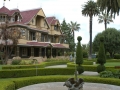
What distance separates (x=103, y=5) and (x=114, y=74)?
11608mm

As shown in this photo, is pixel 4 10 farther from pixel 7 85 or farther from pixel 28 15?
pixel 7 85

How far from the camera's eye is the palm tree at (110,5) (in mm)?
27391

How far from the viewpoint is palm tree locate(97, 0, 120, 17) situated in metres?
27.4

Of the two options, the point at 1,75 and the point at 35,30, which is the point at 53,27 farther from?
the point at 1,75

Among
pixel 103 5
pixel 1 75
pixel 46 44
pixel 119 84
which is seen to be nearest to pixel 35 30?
pixel 46 44

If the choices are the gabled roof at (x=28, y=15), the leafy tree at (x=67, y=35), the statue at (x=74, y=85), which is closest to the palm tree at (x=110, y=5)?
the statue at (x=74, y=85)

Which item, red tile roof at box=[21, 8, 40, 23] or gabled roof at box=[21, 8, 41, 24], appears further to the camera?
red tile roof at box=[21, 8, 40, 23]

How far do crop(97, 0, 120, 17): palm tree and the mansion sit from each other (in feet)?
60.1

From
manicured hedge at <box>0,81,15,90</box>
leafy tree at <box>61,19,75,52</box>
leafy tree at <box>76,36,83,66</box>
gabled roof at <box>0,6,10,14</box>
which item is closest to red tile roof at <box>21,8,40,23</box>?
gabled roof at <box>0,6,10,14</box>

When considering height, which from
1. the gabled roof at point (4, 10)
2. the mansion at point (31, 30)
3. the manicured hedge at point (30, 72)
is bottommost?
the manicured hedge at point (30, 72)

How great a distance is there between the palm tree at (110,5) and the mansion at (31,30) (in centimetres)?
1831

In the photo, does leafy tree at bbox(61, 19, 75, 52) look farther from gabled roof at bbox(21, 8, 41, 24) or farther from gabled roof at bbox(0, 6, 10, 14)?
gabled roof at bbox(0, 6, 10, 14)

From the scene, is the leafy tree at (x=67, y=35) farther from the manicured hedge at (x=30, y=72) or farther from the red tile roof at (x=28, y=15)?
the manicured hedge at (x=30, y=72)

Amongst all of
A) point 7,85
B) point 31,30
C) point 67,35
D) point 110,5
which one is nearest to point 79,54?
point 110,5
